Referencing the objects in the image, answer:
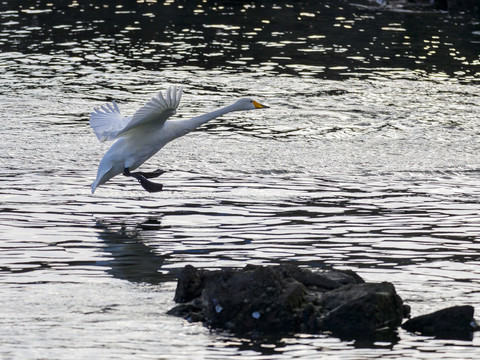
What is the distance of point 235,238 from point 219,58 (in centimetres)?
1266

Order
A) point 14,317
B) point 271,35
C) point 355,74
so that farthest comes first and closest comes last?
point 271,35 < point 355,74 < point 14,317

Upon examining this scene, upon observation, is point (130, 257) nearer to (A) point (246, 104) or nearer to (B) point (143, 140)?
(B) point (143, 140)

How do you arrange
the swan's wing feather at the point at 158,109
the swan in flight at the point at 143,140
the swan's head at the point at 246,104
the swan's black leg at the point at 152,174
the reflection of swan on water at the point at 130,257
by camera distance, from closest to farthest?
the reflection of swan on water at the point at 130,257 < the swan's wing feather at the point at 158,109 < the swan in flight at the point at 143,140 < the swan's head at the point at 246,104 < the swan's black leg at the point at 152,174

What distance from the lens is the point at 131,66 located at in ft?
75.7

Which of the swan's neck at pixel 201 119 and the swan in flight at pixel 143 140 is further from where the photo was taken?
the swan's neck at pixel 201 119

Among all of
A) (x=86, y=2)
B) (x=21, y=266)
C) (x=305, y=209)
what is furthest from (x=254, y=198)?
(x=86, y=2)

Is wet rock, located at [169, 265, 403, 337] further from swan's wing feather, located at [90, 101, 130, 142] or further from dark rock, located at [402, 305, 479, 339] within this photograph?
swan's wing feather, located at [90, 101, 130, 142]

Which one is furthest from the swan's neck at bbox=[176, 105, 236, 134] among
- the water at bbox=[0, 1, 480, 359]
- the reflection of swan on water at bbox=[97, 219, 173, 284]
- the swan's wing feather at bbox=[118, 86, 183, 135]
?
the reflection of swan on water at bbox=[97, 219, 173, 284]

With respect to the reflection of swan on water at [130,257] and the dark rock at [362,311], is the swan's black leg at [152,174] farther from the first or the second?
the dark rock at [362,311]

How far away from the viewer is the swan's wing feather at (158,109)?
40.5ft

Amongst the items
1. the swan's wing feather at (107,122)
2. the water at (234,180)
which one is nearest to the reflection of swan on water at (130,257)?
the water at (234,180)

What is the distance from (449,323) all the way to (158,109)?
519cm

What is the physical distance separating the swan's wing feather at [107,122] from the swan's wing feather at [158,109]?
623mm

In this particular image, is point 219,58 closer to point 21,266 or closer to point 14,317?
point 21,266
